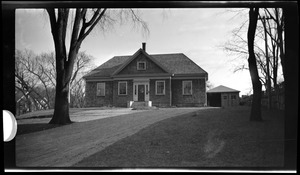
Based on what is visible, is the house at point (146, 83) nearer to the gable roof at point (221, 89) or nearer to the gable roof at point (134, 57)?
the gable roof at point (134, 57)

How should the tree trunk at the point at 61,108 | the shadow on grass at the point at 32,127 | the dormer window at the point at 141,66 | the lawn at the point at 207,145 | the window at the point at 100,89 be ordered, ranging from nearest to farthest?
the lawn at the point at 207,145 → the shadow on grass at the point at 32,127 → the tree trunk at the point at 61,108 → the dormer window at the point at 141,66 → the window at the point at 100,89

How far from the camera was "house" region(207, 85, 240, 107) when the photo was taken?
5965mm

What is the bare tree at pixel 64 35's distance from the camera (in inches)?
233

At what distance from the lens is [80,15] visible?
724 cm

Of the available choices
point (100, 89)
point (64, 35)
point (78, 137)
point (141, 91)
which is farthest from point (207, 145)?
point (64, 35)

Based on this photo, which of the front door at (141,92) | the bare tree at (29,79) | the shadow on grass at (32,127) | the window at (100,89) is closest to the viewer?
the shadow on grass at (32,127)

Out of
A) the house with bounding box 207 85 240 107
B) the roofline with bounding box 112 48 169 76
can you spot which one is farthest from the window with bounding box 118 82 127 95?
the house with bounding box 207 85 240 107

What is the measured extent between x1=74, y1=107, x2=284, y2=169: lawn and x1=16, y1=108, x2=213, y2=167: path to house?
272 mm

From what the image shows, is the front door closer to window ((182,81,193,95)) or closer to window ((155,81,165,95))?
window ((155,81,165,95))

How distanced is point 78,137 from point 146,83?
2160 millimetres

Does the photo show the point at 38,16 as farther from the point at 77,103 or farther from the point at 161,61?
the point at 161,61

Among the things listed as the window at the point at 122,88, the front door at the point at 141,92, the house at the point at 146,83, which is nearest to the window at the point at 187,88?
the house at the point at 146,83

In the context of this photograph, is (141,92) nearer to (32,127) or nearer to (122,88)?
(122,88)

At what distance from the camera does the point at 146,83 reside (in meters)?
6.46
